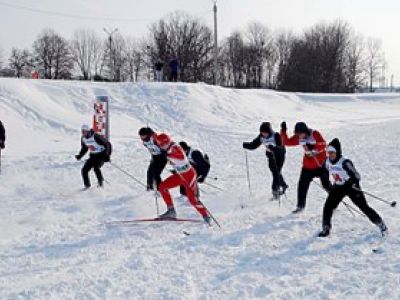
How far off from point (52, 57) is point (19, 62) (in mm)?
4742

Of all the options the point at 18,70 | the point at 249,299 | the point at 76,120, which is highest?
the point at 18,70

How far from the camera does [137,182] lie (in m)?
11.4

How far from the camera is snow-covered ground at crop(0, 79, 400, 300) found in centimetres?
506

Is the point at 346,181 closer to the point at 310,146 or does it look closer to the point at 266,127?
the point at 310,146

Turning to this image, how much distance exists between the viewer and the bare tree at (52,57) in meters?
62.3

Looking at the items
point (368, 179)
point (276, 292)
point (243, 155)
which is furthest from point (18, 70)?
point (276, 292)

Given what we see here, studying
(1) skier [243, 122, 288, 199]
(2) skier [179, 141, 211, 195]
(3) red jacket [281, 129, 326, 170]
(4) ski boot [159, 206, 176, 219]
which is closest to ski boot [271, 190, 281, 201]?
(1) skier [243, 122, 288, 199]

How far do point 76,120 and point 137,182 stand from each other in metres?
9.79

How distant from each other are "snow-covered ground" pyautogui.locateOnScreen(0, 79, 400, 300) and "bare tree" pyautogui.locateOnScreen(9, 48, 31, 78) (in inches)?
1745

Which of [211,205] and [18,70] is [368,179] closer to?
[211,205]

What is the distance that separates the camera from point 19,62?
196 feet

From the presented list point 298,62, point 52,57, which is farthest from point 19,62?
point 298,62

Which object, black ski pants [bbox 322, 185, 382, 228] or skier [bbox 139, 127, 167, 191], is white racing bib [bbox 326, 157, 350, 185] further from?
skier [bbox 139, 127, 167, 191]

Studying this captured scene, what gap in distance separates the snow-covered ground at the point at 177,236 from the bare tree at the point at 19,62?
145 feet
